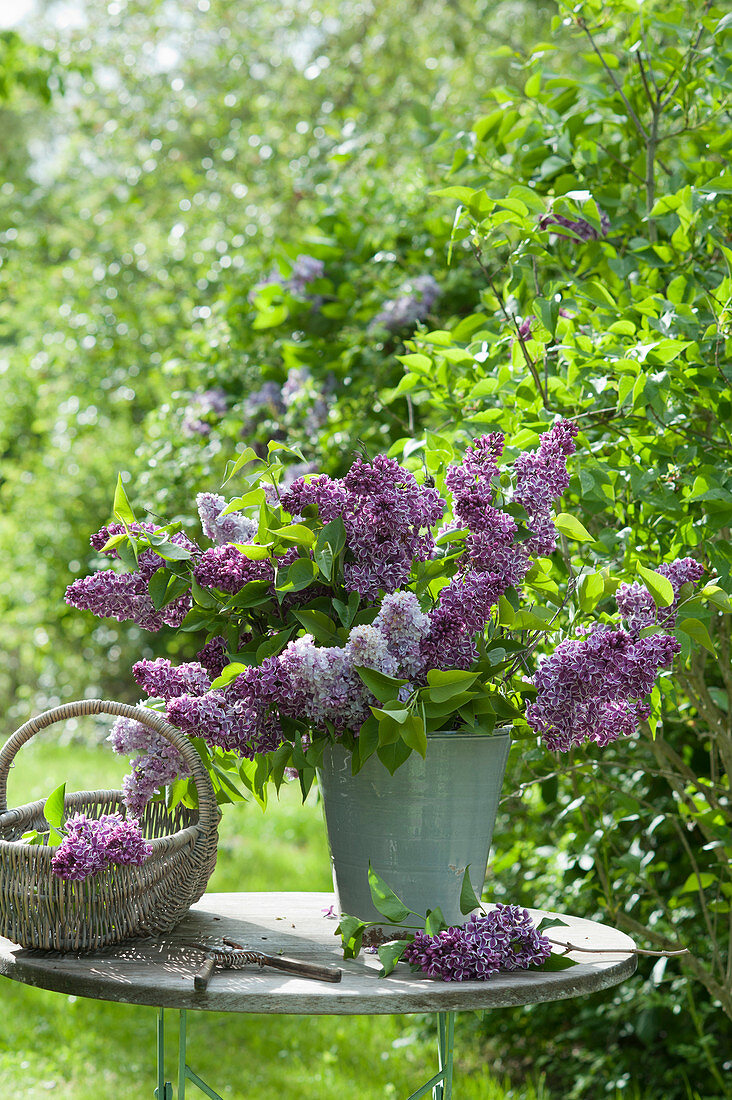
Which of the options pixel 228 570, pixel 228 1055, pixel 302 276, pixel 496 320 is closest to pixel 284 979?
pixel 228 570

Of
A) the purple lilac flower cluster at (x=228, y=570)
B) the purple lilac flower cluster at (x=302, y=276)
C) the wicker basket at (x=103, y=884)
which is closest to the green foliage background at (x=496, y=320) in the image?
the purple lilac flower cluster at (x=302, y=276)

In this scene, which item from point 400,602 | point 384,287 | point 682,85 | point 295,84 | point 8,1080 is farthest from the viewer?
point 295,84

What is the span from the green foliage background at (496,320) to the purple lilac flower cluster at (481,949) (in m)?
0.37

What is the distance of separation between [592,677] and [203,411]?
5.91ft

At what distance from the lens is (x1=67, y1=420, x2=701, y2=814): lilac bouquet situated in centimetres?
111

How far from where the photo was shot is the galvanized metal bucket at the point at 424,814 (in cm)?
122

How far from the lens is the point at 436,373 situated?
1.67 meters

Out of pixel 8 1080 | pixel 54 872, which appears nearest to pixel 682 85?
pixel 54 872

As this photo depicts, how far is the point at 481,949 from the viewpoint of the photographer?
1.12 m

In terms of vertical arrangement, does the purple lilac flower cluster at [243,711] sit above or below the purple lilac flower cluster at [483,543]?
below

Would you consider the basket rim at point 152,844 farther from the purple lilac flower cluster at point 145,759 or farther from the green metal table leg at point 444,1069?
the green metal table leg at point 444,1069

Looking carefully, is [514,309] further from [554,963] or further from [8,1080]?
[8,1080]

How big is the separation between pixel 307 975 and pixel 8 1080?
2100 millimetres

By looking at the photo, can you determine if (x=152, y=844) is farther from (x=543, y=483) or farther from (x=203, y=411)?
(x=203, y=411)
